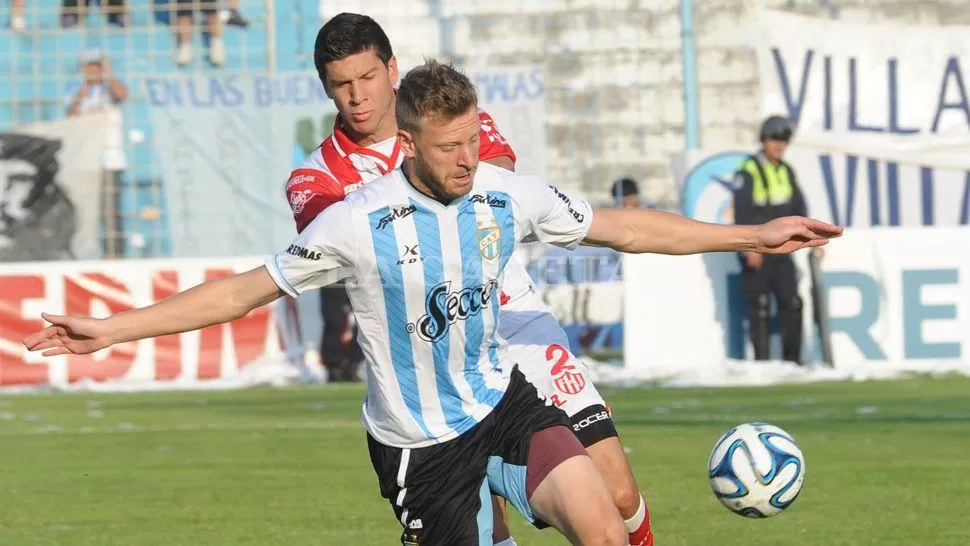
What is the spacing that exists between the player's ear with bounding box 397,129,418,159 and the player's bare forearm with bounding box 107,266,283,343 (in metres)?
0.56

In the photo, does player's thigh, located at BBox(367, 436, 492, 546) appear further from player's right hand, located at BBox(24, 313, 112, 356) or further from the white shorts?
player's right hand, located at BBox(24, 313, 112, 356)

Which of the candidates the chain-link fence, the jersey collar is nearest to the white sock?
the jersey collar

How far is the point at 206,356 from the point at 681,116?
223 inches

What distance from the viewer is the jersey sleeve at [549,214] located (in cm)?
553

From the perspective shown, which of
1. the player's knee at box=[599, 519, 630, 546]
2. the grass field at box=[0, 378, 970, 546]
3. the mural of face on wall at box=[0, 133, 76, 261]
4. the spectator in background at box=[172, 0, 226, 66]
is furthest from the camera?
the spectator in background at box=[172, 0, 226, 66]

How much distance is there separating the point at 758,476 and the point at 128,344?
36.5ft

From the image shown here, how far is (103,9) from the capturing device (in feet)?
67.1

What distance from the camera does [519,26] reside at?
19438 millimetres

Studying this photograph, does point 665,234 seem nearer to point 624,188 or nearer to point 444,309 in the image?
point 444,309

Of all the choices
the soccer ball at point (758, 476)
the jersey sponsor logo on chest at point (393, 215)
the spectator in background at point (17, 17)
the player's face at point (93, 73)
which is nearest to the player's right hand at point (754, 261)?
the player's face at point (93, 73)

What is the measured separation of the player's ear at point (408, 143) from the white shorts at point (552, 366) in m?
1.02

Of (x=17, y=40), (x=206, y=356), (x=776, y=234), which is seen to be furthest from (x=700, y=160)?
(x=776, y=234)

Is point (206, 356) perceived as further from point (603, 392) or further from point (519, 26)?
point (519, 26)

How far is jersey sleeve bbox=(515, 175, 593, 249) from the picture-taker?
553 cm
